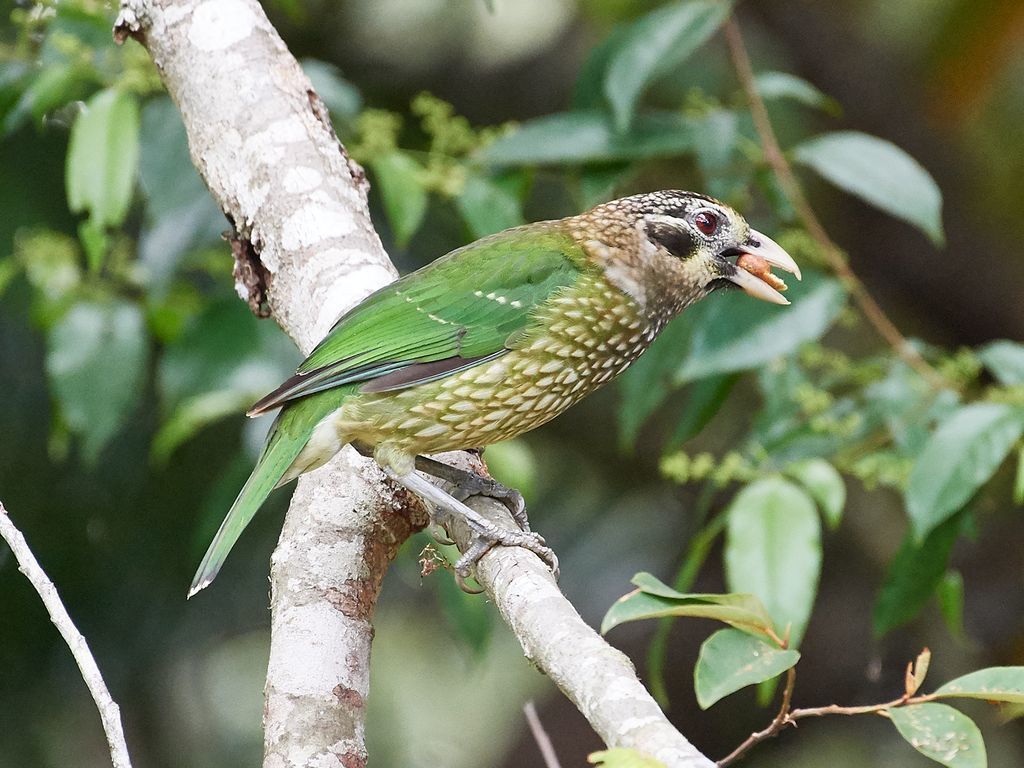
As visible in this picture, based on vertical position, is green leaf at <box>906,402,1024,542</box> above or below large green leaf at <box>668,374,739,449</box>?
below

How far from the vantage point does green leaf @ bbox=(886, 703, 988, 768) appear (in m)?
1.92

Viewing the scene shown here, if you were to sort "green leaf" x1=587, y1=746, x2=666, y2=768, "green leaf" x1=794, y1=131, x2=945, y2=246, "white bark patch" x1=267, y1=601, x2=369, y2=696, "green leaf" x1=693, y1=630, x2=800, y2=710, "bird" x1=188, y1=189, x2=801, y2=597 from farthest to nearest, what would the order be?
"green leaf" x1=794, y1=131, x2=945, y2=246 → "bird" x1=188, y1=189, x2=801, y2=597 → "white bark patch" x1=267, y1=601, x2=369, y2=696 → "green leaf" x1=693, y1=630, x2=800, y2=710 → "green leaf" x1=587, y1=746, x2=666, y2=768

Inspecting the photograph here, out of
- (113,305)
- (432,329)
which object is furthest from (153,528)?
(432,329)

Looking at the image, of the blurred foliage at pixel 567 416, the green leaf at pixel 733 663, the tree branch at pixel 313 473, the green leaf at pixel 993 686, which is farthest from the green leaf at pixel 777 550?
the green leaf at pixel 993 686

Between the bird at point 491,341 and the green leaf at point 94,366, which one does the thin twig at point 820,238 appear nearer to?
the bird at point 491,341

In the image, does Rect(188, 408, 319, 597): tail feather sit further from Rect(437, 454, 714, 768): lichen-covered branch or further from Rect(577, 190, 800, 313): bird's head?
Rect(577, 190, 800, 313): bird's head

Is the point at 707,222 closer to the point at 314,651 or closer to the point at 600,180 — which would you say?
the point at 600,180

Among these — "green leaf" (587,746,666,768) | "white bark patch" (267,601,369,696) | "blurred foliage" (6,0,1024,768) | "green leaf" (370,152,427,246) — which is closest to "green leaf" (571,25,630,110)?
"blurred foliage" (6,0,1024,768)

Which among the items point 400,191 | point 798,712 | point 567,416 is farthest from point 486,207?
point 798,712

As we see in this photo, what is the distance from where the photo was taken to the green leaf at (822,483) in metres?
3.32

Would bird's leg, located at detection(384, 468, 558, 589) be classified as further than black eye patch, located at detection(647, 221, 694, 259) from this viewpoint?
No

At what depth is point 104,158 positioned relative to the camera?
142 inches

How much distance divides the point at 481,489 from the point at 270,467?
0.50 m

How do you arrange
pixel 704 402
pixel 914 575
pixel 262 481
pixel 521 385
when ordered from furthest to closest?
pixel 704 402 → pixel 914 575 → pixel 521 385 → pixel 262 481
